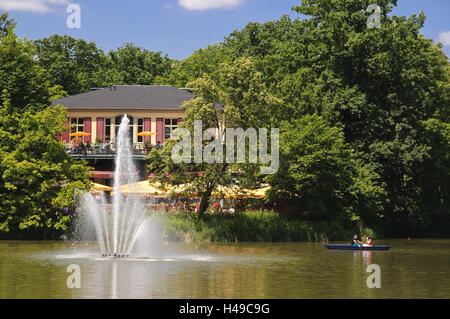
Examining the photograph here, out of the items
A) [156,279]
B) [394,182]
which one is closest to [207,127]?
[394,182]

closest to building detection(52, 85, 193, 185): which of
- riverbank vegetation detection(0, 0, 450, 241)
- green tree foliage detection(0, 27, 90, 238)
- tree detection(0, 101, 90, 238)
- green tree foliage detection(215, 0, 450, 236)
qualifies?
riverbank vegetation detection(0, 0, 450, 241)

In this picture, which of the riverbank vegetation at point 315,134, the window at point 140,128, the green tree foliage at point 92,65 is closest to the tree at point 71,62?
the green tree foliage at point 92,65

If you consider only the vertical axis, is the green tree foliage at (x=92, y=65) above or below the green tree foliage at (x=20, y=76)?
above

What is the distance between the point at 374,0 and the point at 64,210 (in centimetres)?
2933

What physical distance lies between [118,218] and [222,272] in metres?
17.4

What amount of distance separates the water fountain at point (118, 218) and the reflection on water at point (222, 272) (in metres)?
1.20

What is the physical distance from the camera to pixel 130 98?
254 feet

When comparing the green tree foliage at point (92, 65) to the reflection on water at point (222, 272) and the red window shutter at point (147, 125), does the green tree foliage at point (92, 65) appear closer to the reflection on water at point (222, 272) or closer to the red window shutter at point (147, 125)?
the red window shutter at point (147, 125)

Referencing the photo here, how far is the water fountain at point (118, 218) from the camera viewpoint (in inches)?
1531

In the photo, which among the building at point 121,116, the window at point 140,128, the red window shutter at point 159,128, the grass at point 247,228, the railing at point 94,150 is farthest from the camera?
the window at point 140,128

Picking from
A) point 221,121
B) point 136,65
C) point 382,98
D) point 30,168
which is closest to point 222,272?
point 30,168

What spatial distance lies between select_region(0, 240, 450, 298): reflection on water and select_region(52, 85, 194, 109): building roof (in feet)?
106

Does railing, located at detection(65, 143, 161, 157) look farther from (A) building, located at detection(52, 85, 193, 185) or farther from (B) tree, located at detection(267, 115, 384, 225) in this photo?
(B) tree, located at detection(267, 115, 384, 225)
